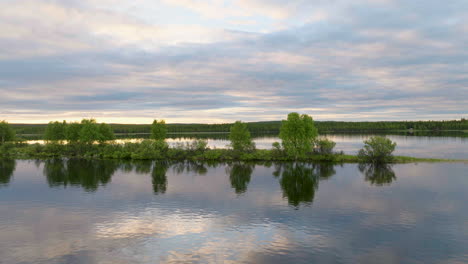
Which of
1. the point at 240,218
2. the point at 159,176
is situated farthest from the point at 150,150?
the point at 240,218

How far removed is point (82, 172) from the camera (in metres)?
81.9

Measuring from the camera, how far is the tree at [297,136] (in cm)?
9200

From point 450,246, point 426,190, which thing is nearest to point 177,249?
point 450,246

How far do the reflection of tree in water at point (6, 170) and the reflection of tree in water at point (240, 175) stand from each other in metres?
46.7

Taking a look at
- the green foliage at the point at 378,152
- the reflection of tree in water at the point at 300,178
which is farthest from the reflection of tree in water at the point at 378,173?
the reflection of tree in water at the point at 300,178

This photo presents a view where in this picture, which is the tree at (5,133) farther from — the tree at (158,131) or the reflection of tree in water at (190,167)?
the reflection of tree in water at (190,167)

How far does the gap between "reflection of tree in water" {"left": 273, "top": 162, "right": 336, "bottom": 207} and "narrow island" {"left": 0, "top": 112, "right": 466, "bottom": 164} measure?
298 inches

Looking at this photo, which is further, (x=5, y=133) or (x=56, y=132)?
(x=5, y=133)

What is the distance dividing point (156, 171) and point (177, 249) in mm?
53288

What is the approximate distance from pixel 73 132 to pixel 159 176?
230 feet

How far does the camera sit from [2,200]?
5144cm

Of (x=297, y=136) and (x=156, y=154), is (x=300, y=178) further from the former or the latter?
(x=156, y=154)

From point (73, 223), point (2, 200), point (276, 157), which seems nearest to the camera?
point (73, 223)

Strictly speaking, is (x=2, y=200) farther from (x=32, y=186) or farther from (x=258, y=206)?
(x=258, y=206)
